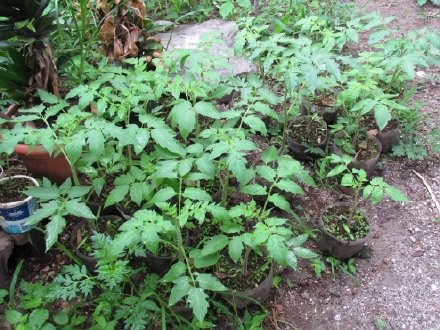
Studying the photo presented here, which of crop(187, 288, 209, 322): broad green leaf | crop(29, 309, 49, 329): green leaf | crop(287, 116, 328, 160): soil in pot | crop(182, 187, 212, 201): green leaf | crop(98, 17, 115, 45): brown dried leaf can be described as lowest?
crop(287, 116, 328, 160): soil in pot

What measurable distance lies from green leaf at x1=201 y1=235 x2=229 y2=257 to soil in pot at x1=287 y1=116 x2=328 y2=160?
4.07 feet

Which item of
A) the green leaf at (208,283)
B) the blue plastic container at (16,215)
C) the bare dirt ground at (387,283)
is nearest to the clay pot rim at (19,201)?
the blue plastic container at (16,215)

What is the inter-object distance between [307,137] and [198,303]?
169cm

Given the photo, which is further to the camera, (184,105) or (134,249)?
(184,105)

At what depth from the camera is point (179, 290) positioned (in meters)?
1.99

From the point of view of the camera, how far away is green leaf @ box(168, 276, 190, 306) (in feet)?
6.48

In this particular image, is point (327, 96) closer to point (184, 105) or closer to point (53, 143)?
point (184, 105)

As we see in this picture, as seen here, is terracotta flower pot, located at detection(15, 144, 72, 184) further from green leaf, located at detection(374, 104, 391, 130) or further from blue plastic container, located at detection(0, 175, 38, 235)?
green leaf, located at detection(374, 104, 391, 130)

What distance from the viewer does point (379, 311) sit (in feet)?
8.14

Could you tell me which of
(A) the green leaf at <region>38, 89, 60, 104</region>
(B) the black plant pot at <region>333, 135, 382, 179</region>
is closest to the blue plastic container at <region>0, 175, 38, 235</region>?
(A) the green leaf at <region>38, 89, 60, 104</region>

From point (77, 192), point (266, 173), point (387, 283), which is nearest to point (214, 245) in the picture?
point (266, 173)

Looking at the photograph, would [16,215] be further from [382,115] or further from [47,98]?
[382,115]

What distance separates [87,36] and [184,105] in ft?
5.44

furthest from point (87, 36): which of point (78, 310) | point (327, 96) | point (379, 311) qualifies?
point (379, 311)
